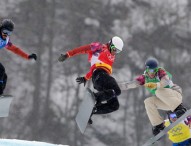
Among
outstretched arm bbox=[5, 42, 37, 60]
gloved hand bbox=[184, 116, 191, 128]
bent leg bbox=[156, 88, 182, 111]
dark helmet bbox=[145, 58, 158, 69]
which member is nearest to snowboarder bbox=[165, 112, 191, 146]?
gloved hand bbox=[184, 116, 191, 128]

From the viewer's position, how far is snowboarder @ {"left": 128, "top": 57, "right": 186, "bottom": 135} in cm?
1009

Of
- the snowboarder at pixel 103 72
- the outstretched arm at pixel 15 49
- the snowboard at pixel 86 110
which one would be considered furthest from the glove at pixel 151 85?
the outstretched arm at pixel 15 49

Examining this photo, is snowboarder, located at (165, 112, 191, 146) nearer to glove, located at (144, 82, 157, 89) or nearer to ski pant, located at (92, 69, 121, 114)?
glove, located at (144, 82, 157, 89)

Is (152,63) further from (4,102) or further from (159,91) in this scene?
(4,102)

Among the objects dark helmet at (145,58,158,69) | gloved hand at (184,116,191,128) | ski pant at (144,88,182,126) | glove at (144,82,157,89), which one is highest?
dark helmet at (145,58,158,69)

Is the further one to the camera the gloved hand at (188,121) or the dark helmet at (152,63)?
the gloved hand at (188,121)

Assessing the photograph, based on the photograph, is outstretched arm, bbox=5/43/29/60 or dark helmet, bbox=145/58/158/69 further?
outstretched arm, bbox=5/43/29/60

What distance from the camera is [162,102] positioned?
10.4m

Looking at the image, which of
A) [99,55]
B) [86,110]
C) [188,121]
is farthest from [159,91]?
[86,110]

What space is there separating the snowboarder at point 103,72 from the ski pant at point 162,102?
85cm

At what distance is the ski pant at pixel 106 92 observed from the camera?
9750 mm

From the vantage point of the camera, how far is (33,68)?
33000 millimetres

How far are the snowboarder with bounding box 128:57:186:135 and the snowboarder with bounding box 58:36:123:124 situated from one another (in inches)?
26.7

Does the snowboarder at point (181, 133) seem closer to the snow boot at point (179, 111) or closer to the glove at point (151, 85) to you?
the snow boot at point (179, 111)
